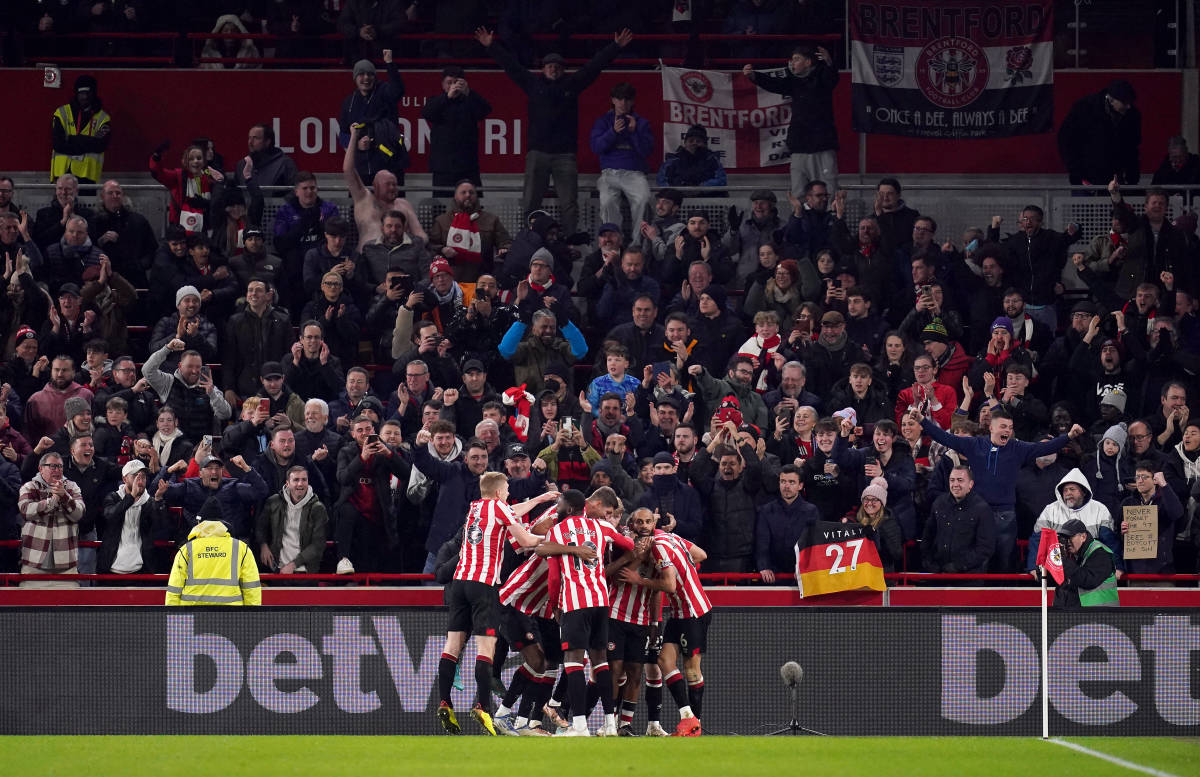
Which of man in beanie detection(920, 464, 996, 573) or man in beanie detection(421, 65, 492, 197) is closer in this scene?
man in beanie detection(920, 464, 996, 573)

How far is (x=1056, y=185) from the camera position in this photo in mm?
23688

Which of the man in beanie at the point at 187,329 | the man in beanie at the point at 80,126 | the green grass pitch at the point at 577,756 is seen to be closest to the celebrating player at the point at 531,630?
the green grass pitch at the point at 577,756

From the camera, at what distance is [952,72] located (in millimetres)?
22172

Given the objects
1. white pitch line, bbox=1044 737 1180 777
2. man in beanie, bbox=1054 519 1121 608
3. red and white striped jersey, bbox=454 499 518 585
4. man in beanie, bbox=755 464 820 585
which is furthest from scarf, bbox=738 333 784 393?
white pitch line, bbox=1044 737 1180 777

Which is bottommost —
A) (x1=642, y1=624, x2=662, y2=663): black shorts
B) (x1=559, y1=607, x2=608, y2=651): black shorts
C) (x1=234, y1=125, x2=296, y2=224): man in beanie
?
(x1=642, y1=624, x2=662, y2=663): black shorts

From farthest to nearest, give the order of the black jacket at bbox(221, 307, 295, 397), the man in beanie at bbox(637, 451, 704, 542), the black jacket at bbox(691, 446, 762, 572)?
1. the black jacket at bbox(221, 307, 295, 397)
2. the black jacket at bbox(691, 446, 762, 572)
3. the man in beanie at bbox(637, 451, 704, 542)

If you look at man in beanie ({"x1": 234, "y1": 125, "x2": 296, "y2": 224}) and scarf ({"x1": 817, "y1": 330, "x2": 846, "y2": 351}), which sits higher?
man in beanie ({"x1": 234, "y1": 125, "x2": 296, "y2": 224})

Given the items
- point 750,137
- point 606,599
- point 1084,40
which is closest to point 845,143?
point 750,137

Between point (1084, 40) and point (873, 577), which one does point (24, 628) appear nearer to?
point (873, 577)

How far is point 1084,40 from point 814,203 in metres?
7.20

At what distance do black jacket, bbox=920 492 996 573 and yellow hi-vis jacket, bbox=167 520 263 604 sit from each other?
19.4ft

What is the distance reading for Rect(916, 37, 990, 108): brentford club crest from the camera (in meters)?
22.1

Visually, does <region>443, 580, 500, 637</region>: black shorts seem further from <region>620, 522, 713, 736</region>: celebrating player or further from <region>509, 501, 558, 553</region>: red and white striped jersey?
<region>620, 522, 713, 736</region>: celebrating player

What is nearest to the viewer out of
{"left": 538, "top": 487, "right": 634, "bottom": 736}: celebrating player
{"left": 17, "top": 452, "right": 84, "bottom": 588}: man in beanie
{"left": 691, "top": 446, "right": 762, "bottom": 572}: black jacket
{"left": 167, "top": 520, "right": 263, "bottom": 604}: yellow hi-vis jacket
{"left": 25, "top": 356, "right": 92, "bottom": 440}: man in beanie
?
{"left": 538, "top": 487, "right": 634, "bottom": 736}: celebrating player
